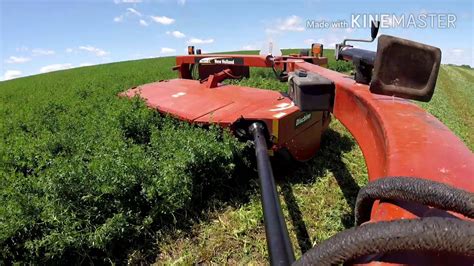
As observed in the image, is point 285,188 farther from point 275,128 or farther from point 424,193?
point 424,193

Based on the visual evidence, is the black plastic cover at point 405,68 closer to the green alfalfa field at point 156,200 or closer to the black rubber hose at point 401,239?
the black rubber hose at point 401,239

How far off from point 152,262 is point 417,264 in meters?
2.67

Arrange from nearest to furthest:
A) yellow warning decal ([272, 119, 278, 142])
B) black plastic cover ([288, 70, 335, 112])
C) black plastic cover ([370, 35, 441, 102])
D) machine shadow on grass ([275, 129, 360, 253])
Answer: black plastic cover ([370, 35, 441, 102])
black plastic cover ([288, 70, 335, 112])
machine shadow on grass ([275, 129, 360, 253])
yellow warning decal ([272, 119, 278, 142])

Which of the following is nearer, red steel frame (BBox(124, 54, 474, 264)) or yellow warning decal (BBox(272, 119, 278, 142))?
red steel frame (BBox(124, 54, 474, 264))

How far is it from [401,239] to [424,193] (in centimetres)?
17

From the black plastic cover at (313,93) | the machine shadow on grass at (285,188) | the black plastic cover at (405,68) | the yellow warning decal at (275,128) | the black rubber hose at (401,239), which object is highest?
the black plastic cover at (405,68)

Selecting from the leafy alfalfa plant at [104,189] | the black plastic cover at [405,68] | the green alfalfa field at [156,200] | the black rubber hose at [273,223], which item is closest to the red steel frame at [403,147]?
the black plastic cover at [405,68]

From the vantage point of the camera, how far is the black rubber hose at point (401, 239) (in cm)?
58

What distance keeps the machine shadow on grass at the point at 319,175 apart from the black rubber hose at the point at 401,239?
254 centimetres

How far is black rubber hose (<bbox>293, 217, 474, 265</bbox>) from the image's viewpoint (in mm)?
581

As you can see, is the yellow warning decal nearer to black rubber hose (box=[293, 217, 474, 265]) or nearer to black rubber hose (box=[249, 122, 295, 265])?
black rubber hose (box=[249, 122, 295, 265])

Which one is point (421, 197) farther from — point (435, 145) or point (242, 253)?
point (242, 253)

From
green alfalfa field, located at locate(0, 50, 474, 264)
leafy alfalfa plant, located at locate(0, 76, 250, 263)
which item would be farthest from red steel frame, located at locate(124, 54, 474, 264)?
leafy alfalfa plant, located at locate(0, 76, 250, 263)

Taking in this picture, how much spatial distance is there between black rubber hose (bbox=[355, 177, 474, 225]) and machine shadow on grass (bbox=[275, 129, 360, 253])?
95.6 inches
